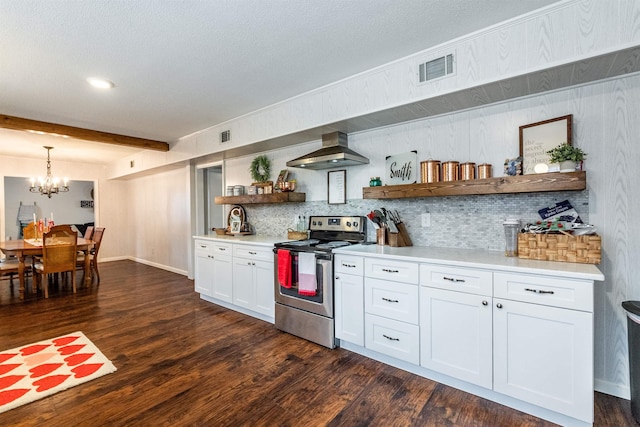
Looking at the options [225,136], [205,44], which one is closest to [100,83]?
[205,44]

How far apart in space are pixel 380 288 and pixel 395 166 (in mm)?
1207

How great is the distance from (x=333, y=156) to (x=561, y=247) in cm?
190

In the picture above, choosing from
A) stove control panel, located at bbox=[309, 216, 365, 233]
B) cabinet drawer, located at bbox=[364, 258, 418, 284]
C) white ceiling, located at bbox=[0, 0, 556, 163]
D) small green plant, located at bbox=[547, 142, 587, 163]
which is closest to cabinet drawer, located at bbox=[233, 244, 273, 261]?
stove control panel, located at bbox=[309, 216, 365, 233]

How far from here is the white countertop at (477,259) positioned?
1.74 metres

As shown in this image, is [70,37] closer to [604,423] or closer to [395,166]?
[395,166]

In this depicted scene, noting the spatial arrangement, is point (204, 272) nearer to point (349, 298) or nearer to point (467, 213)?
point (349, 298)

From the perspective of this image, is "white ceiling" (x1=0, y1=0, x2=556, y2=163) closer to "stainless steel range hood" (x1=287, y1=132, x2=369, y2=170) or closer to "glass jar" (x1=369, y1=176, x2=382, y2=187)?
"stainless steel range hood" (x1=287, y1=132, x2=369, y2=170)

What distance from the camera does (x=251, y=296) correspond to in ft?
11.6

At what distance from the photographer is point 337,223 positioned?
11.3 feet

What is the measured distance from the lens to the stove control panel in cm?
326

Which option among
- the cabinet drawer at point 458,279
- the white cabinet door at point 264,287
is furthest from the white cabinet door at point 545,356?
the white cabinet door at point 264,287

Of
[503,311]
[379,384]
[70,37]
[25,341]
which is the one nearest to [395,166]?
[503,311]

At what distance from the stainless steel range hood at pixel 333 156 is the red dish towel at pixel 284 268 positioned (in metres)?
0.97

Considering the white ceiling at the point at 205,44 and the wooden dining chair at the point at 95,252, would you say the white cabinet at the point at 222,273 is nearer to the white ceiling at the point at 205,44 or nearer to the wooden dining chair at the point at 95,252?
the white ceiling at the point at 205,44
